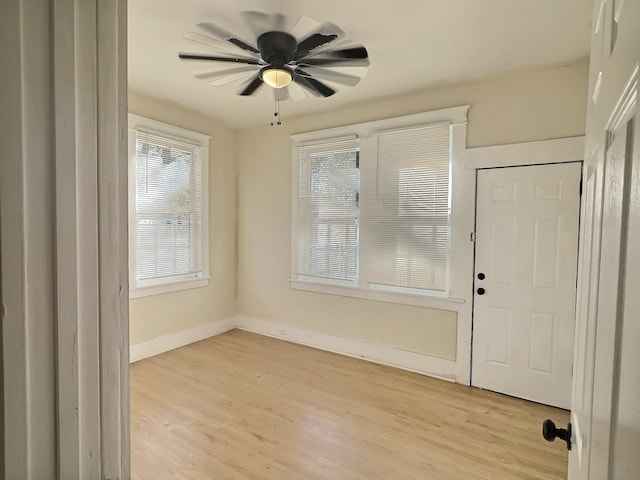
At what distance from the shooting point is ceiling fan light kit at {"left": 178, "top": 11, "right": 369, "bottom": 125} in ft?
6.30

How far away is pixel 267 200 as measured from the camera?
179 inches

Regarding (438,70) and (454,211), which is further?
(454,211)

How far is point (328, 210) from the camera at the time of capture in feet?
13.4

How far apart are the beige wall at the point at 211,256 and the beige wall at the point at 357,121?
0.53ft

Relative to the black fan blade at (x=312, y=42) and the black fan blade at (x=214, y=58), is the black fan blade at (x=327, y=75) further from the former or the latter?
the black fan blade at (x=214, y=58)

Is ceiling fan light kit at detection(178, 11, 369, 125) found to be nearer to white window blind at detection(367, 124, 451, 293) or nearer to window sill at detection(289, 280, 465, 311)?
white window blind at detection(367, 124, 451, 293)

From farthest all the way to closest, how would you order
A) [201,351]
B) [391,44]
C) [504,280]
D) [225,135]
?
1. [225,135]
2. [201,351]
3. [504,280]
4. [391,44]

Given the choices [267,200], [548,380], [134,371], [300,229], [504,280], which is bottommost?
[134,371]

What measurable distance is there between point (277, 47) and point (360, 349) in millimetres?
3076

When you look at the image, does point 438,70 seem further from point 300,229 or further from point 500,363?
point 500,363

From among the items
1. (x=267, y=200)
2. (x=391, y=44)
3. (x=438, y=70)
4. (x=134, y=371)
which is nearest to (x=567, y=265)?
(x=438, y=70)

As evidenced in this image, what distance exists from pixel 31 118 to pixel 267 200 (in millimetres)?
4134

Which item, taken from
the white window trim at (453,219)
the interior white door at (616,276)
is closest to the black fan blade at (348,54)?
the interior white door at (616,276)

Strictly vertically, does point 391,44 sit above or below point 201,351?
above
